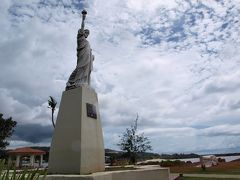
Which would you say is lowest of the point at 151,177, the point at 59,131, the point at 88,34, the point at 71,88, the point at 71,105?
the point at 151,177

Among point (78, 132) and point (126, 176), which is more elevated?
point (78, 132)

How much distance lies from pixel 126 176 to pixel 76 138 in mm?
1915

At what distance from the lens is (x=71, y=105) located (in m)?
10.3

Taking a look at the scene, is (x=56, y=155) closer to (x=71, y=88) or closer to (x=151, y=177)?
(x=71, y=88)

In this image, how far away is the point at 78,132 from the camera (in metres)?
9.70

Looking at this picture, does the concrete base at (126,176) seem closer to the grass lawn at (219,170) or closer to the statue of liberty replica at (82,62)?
the statue of liberty replica at (82,62)

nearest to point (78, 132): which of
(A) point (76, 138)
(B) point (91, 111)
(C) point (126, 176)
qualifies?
(A) point (76, 138)

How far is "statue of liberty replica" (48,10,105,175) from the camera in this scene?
9547 millimetres

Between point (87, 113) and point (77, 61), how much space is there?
2332mm

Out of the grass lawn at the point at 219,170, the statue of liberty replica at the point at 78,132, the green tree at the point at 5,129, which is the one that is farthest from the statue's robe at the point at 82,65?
the green tree at the point at 5,129

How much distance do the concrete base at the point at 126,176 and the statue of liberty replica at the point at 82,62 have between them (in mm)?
3314

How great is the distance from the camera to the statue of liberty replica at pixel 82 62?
1100 cm

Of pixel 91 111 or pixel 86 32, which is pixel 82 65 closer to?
pixel 86 32

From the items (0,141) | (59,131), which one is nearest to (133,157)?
(59,131)
